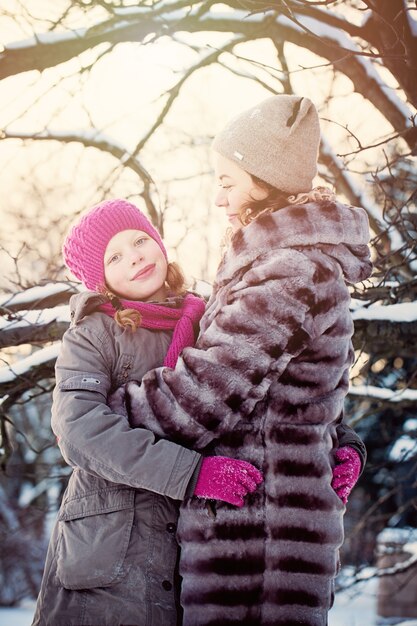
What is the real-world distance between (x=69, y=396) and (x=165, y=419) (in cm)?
31

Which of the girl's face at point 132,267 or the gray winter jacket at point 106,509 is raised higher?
the girl's face at point 132,267

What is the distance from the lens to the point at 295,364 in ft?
6.26

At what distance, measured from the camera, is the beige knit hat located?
6.83 ft

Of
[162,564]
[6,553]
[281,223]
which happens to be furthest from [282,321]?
[6,553]

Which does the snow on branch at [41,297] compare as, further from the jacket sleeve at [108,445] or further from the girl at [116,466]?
the jacket sleeve at [108,445]

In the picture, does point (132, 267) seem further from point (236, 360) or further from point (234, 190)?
point (236, 360)

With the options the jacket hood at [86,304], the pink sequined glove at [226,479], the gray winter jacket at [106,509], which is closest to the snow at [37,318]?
the jacket hood at [86,304]

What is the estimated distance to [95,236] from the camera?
2.24 metres

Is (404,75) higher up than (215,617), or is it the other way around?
(404,75)

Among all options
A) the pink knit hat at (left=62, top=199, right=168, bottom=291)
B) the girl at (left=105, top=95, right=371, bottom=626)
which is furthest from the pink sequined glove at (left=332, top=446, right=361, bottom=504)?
the pink knit hat at (left=62, top=199, right=168, bottom=291)

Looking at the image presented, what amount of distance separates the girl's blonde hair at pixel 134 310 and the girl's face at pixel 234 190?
1.19 feet

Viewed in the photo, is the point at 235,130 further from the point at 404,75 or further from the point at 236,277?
the point at 404,75

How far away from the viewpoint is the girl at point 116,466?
71.0 inches

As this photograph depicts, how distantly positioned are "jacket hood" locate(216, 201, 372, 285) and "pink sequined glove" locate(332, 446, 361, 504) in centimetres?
59
